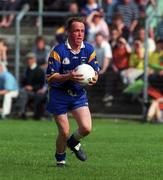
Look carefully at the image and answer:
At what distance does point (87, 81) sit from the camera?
37.1ft

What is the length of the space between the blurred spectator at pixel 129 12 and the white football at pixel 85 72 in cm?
1469

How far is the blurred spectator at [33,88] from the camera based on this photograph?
2444 centimetres

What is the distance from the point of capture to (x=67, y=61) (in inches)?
457

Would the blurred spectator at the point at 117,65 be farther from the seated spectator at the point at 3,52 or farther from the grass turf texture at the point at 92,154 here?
the grass turf texture at the point at 92,154

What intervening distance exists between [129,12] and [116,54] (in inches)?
70.4

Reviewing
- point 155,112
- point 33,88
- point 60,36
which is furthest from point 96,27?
point 155,112

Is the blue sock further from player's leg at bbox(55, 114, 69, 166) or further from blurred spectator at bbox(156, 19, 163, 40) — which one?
blurred spectator at bbox(156, 19, 163, 40)

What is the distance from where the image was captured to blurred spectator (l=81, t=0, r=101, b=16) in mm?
26609

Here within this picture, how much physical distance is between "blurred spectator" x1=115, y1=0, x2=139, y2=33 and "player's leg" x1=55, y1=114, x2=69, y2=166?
1440 cm

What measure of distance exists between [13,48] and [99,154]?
1434 cm

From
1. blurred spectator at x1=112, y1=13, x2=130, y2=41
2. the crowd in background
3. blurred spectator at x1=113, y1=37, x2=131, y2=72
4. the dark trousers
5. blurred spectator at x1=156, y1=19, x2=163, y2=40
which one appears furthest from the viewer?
blurred spectator at x1=112, y1=13, x2=130, y2=41

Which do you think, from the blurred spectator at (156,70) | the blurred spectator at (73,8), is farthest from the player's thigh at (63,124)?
the blurred spectator at (73,8)

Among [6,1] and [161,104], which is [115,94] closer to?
[161,104]

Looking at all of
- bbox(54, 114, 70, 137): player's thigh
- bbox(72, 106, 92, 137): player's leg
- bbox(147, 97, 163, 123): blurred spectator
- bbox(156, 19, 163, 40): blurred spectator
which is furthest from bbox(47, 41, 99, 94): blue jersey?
bbox(156, 19, 163, 40): blurred spectator
